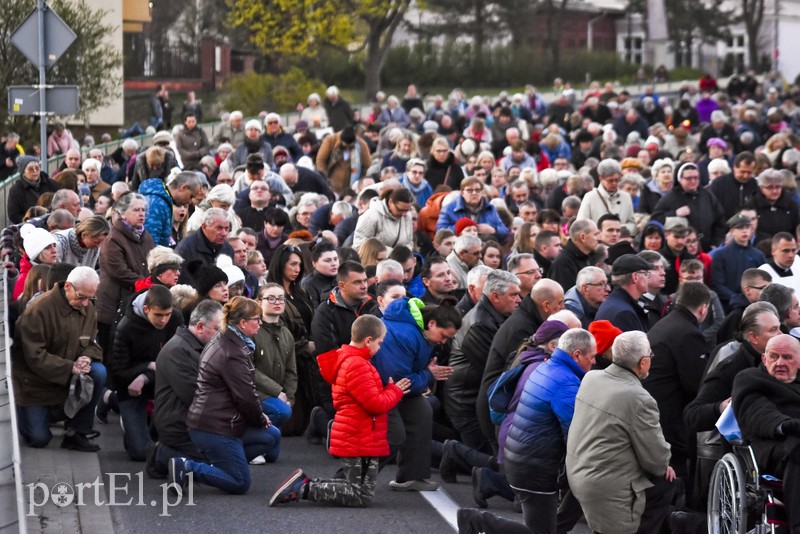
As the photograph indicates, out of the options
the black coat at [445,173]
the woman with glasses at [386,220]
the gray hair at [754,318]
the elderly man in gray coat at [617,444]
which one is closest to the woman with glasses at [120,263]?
the woman with glasses at [386,220]

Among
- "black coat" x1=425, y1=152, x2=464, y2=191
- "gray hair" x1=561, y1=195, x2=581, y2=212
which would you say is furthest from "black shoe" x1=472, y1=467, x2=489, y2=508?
"black coat" x1=425, y1=152, x2=464, y2=191

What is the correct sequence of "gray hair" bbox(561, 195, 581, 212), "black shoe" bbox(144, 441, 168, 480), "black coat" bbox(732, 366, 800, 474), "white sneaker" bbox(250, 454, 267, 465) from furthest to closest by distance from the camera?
"gray hair" bbox(561, 195, 581, 212), "white sneaker" bbox(250, 454, 267, 465), "black shoe" bbox(144, 441, 168, 480), "black coat" bbox(732, 366, 800, 474)

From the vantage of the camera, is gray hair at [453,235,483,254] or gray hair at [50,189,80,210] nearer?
gray hair at [453,235,483,254]

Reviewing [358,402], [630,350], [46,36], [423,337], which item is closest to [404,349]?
[423,337]

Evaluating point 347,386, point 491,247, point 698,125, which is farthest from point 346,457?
point 698,125

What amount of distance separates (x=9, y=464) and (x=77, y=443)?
3.82 metres

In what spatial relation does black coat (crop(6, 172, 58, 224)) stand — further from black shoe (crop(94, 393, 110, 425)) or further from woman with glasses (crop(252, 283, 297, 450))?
woman with glasses (crop(252, 283, 297, 450))

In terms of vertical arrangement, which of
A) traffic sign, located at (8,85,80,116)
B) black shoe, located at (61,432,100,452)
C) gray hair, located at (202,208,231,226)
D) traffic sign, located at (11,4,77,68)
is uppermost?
traffic sign, located at (11,4,77,68)

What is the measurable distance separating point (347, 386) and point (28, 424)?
3.03 meters

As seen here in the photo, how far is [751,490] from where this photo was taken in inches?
376

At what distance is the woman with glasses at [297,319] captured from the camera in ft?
46.0

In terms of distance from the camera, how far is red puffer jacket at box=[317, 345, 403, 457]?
1120 centimetres

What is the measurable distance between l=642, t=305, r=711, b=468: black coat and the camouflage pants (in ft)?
7.09

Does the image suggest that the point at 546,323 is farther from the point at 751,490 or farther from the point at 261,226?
the point at 261,226
